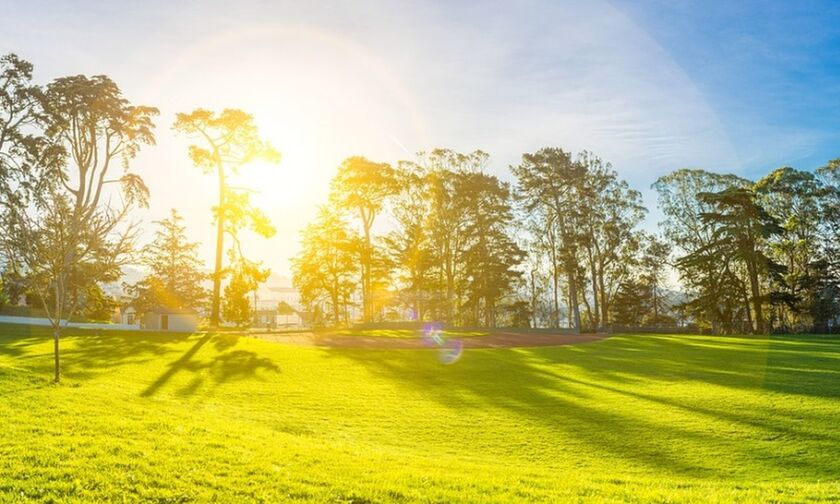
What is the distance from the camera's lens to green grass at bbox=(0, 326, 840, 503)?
705 cm

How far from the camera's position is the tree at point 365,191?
158 ft

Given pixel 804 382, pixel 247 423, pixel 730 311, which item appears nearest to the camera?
pixel 247 423

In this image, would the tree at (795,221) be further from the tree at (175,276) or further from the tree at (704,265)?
the tree at (175,276)

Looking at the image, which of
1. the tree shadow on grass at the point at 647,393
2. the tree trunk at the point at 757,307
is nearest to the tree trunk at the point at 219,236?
the tree shadow on grass at the point at 647,393

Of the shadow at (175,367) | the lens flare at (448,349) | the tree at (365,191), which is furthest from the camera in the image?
the tree at (365,191)

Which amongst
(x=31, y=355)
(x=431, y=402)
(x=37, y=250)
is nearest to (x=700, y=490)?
(x=431, y=402)

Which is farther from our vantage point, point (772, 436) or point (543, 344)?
point (543, 344)

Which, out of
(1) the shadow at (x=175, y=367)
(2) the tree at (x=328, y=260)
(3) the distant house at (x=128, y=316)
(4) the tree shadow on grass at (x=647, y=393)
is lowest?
(4) the tree shadow on grass at (x=647, y=393)

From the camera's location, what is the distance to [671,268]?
6059 centimetres

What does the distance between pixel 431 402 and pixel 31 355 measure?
615 inches

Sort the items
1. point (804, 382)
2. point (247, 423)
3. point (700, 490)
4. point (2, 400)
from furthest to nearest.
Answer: point (804, 382)
point (247, 423)
point (2, 400)
point (700, 490)

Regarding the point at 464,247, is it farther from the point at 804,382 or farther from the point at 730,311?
the point at 804,382

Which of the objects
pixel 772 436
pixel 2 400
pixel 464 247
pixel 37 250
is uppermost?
pixel 464 247

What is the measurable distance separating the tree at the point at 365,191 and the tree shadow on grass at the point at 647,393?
23.8 metres
